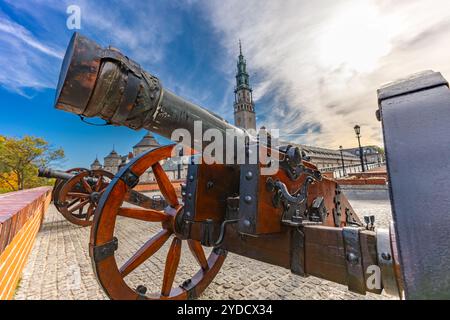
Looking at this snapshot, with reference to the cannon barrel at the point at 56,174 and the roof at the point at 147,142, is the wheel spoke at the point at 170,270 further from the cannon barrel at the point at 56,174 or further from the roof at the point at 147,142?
the roof at the point at 147,142

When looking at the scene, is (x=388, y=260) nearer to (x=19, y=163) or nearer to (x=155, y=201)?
(x=155, y=201)

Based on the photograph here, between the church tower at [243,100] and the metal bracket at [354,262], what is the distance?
62657 mm

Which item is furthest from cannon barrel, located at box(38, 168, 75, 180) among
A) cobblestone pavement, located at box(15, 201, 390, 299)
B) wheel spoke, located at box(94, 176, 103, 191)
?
cobblestone pavement, located at box(15, 201, 390, 299)

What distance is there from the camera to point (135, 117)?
1446mm

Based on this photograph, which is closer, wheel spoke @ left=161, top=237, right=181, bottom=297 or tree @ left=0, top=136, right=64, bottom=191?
wheel spoke @ left=161, top=237, right=181, bottom=297

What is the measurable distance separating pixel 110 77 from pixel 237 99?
67438 millimetres

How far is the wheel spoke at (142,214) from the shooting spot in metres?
2.19

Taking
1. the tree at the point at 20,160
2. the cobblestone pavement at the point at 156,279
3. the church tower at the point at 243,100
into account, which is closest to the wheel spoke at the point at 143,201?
the cobblestone pavement at the point at 156,279

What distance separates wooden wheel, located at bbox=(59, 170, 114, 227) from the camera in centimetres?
615

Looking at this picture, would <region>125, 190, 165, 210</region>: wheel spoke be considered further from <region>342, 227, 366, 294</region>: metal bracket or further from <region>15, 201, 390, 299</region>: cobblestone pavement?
<region>342, 227, 366, 294</region>: metal bracket

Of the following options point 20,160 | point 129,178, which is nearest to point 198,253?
point 129,178

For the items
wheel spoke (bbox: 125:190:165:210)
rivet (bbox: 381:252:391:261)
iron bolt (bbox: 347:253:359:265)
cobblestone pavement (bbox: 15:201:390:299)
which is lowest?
cobblestone pavement (bbox: 15:201:390:299)

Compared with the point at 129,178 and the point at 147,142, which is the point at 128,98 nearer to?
the point at 129,178

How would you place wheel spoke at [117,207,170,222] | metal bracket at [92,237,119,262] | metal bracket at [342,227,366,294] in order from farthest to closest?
wheel spoke at [117,207,170,222]
metal bracket at [92,237,119,262]
metal bracket at [342,227,366,294]
